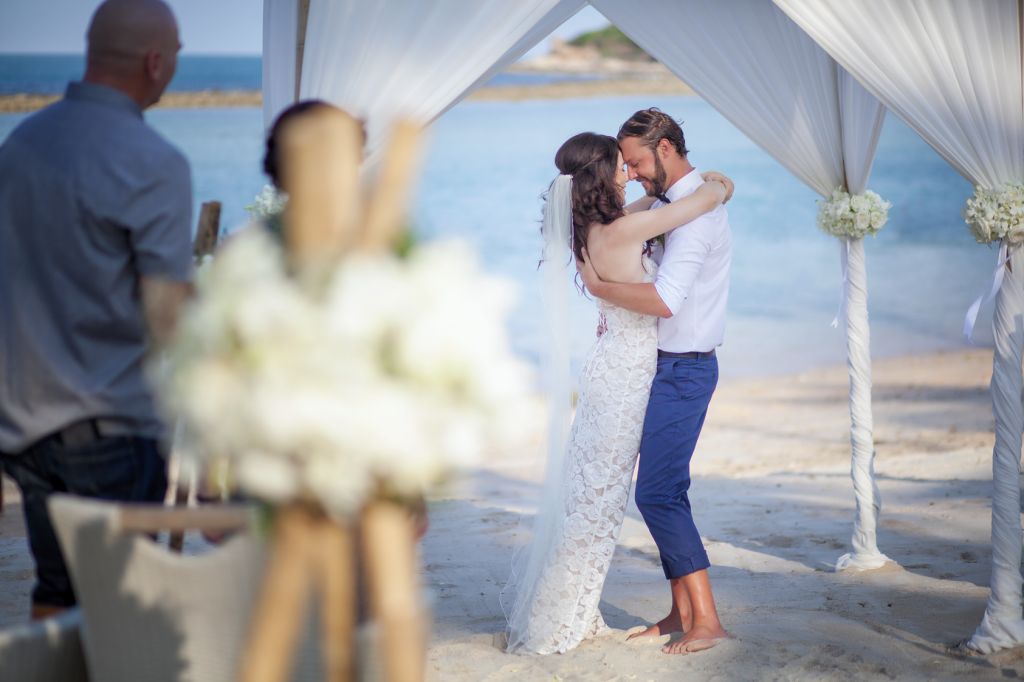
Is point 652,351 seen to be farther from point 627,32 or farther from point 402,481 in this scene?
point 402,481

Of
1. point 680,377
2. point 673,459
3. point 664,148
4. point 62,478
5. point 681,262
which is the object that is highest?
point 664,148

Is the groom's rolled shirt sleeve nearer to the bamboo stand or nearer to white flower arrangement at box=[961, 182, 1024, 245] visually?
white flower arrangement at box=[961, 182, 1024, 245]

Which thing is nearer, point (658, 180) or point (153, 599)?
point (153, 599)

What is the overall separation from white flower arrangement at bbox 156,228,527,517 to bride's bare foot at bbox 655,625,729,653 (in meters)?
2.26

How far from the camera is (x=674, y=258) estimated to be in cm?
303

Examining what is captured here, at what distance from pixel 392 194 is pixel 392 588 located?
0.55m

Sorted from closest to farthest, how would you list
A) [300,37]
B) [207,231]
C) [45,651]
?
[45,651]
[207,231]
[300,37]

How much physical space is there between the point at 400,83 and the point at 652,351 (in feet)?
4.67

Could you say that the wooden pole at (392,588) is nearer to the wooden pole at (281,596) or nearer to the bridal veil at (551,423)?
the wooden pole at (281,596)

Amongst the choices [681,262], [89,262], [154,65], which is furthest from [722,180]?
[89,262]

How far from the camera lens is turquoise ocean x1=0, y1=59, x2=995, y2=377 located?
1252 centimetres

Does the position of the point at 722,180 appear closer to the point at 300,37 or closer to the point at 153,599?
the point at 300,37

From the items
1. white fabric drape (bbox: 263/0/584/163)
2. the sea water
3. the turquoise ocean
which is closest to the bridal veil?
white fabric drape (bbox: 263/0/584/163)

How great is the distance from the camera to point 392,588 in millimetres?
1121
